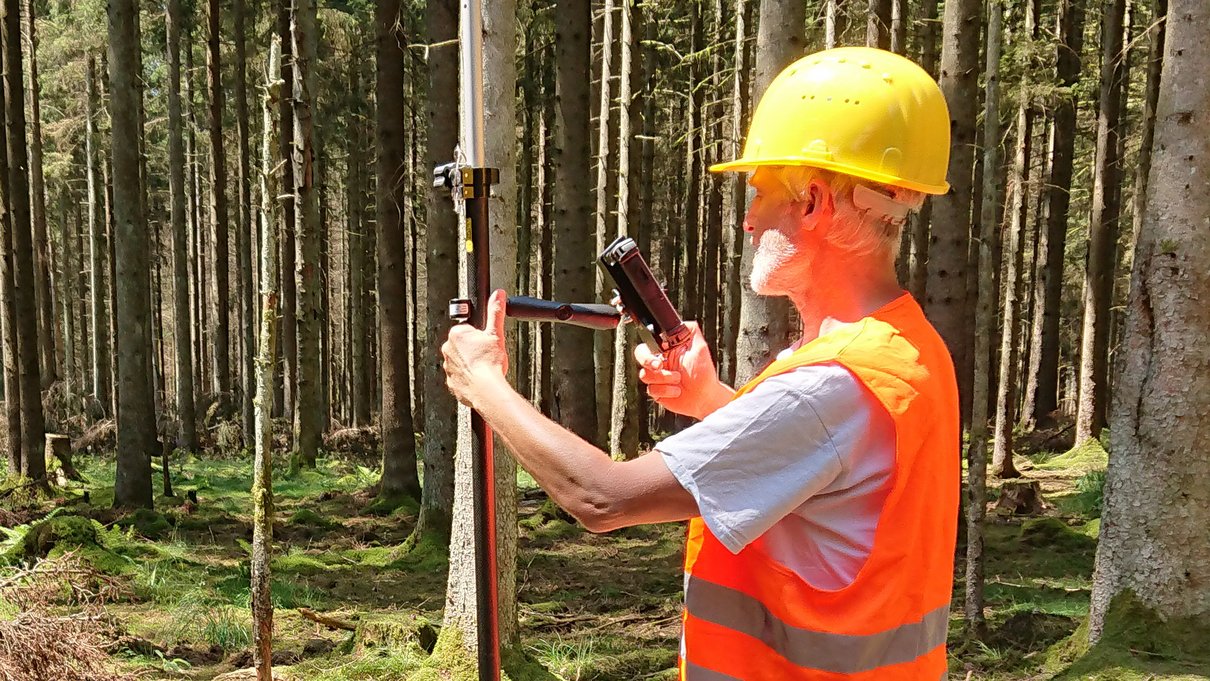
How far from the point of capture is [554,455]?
Answer: 1617 mm

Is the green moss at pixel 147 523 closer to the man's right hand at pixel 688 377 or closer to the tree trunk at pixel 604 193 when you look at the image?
the tree trunk at pixel 604 193

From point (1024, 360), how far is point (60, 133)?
3150cm

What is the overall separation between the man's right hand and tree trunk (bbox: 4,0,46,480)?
12121 millimetres

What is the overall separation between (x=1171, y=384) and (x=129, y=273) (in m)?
10.4

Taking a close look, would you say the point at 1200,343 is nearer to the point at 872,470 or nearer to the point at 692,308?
the point at 872,470

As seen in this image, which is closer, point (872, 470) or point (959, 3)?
point (872, 470)

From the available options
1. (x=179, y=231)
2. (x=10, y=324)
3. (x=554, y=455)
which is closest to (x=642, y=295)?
(x=554, y=455)

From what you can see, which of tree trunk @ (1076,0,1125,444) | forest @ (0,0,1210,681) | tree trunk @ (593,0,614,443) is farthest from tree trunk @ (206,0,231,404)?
tree trunk @ (1076,0,1125,444)

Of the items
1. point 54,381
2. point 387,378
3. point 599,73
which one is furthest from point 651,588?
point 54,381

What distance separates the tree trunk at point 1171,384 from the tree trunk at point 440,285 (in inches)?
244

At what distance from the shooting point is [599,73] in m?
19.5

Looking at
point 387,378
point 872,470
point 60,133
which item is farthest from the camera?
point 60,133

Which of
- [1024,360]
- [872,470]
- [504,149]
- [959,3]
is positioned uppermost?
[959,3]

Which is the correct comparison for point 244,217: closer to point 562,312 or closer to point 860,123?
point 562,312
